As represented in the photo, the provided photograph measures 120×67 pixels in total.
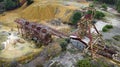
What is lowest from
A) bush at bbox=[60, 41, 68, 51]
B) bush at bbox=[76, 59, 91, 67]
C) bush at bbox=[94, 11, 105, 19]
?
bush at bbox=[76, 59, 91, 67]

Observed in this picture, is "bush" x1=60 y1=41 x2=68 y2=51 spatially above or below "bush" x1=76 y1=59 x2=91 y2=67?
above

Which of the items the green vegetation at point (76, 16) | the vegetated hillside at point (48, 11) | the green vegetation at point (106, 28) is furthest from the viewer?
the vegetated hillside at point (48, 11)

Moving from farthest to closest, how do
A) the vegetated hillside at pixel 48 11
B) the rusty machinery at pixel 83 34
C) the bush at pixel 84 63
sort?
the vegetated hillside at pixel 48 11 → the rusty machinery at pixel 83 34 → the bush at pixel 84 63

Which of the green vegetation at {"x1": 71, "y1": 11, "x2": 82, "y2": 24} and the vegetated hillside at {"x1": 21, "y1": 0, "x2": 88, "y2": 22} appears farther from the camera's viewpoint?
the vegetated hillside at {"x1": 21, "y1": 0, "x2": 88, "y2": 22}

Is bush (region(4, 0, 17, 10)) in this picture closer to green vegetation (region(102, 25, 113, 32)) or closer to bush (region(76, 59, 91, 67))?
green vegetation (region(102, 25, 113, 32))

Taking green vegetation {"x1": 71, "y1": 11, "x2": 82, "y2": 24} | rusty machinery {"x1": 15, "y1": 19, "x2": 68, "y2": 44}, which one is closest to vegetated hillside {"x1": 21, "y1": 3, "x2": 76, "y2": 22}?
green vegetation {"x1": 71, "y1": 11, "x2": 82, "y2": 24}

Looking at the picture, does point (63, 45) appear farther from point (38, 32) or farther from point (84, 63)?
point (38, 32)

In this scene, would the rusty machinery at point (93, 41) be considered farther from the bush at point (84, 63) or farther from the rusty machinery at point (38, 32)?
the rusty machinery at point (38, 32)

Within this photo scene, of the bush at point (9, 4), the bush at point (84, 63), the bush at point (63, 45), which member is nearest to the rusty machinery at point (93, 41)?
the bush at point (84, 63)

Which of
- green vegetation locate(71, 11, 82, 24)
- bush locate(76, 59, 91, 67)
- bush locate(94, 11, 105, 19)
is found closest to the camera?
bush locate(76, 59, 91, 67)

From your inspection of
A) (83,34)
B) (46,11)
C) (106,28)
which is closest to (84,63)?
(83,34)

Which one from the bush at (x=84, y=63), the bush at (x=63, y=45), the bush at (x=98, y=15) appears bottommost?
the bush at (x=84, y=63)
